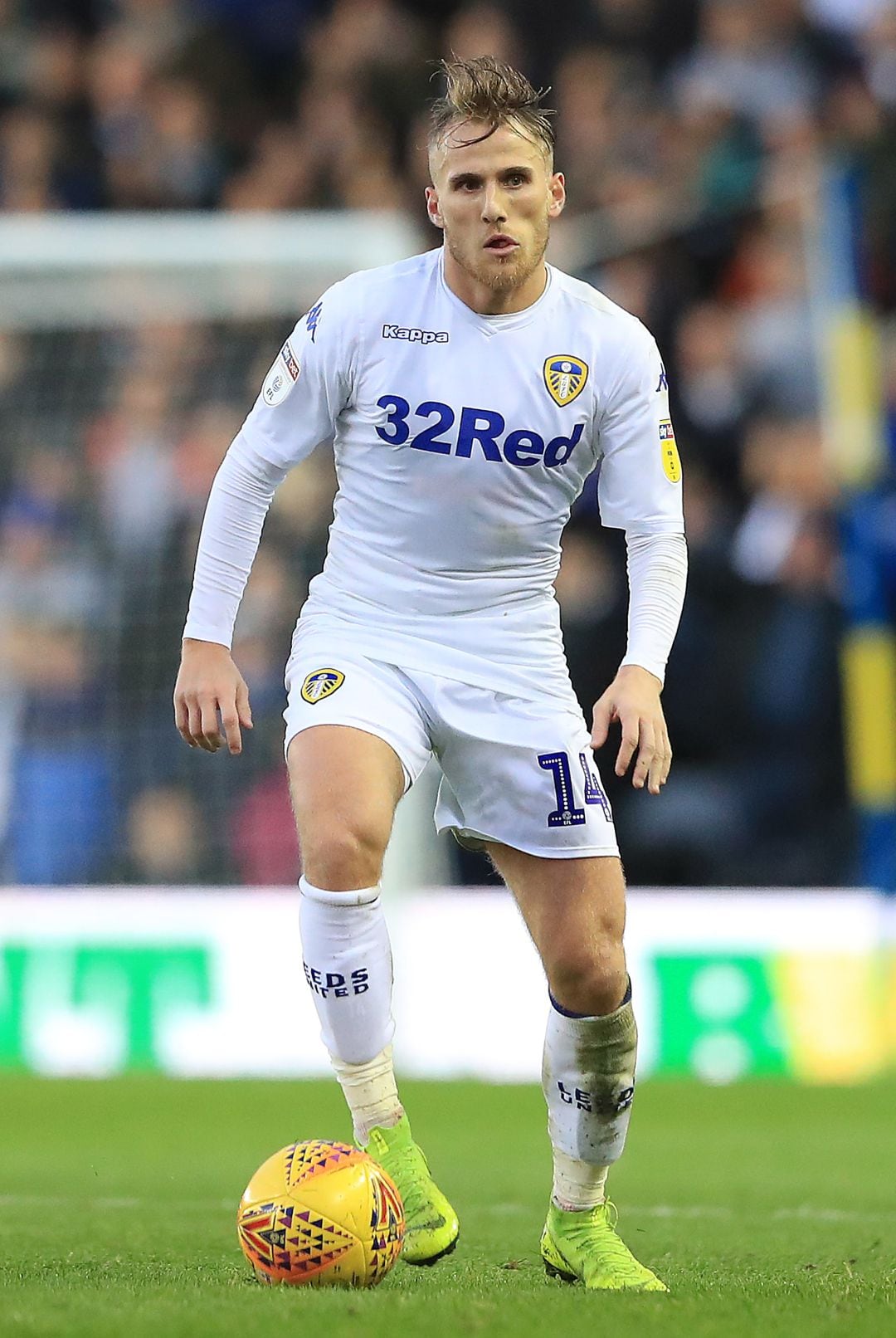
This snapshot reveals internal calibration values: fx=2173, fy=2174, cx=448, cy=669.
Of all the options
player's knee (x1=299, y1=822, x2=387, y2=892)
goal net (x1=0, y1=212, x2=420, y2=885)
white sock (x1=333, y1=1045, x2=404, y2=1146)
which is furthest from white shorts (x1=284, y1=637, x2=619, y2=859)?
goal net (x1=0, y1=212, x2=420, y2=885)

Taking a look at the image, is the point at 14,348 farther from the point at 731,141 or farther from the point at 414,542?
the point at 414,542

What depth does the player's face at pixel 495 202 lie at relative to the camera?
16.3ft

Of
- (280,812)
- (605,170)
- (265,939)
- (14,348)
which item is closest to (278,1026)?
(265,939)

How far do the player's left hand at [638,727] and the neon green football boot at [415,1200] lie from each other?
988mm

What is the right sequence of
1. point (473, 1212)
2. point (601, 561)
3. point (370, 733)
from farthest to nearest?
point (601, 561) < point (473, 1212) < point (370, 733)

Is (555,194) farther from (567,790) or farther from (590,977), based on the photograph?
(590,977)

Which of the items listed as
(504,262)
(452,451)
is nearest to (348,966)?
(452,451)

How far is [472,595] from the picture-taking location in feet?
17.0

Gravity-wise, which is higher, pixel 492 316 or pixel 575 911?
pixel 492 316

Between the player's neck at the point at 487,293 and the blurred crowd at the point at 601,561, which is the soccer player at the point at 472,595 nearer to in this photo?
the player's neck at the point at 487,293

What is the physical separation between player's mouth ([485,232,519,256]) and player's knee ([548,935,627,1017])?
5.21ft

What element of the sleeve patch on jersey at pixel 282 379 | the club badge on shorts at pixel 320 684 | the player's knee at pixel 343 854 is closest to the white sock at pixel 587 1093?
the player's knee at pixel 343 854

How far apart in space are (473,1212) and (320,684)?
7.82 ft

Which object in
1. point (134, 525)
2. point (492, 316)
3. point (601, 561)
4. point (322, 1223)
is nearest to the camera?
point (322, 1223)
